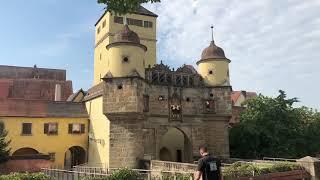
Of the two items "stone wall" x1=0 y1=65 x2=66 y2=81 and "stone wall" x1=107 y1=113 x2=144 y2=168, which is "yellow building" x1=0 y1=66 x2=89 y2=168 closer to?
"stone wall" x1=107 y1=113 x2=144 y2=168

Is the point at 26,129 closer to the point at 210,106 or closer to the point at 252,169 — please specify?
the point at 210,106

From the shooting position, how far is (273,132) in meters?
36.4

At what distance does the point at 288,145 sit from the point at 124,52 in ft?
57.9

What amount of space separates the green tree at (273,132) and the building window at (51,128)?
56.8 ft

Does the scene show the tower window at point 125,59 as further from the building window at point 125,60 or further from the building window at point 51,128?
the building window at point 51,128

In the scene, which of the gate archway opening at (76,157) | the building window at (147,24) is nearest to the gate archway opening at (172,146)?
the gate archway opening at (76,157)

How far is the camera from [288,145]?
118ft

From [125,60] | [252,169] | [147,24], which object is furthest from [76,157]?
[252,169]

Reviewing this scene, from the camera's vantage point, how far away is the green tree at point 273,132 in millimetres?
36094

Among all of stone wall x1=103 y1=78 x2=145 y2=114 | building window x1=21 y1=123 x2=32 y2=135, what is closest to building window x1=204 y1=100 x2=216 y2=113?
stone wall x1=103 y1=78 x2=145 y2=114

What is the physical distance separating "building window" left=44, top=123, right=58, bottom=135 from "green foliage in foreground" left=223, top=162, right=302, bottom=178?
19.3m

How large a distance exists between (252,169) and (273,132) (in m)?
17.9

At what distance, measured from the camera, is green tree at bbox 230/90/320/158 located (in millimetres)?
36094

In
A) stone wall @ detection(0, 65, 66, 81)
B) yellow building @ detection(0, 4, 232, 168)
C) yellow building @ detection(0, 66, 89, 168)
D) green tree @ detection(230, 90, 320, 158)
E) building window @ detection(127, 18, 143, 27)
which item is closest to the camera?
yellow building @ detection(0, 4, 232, 168)
